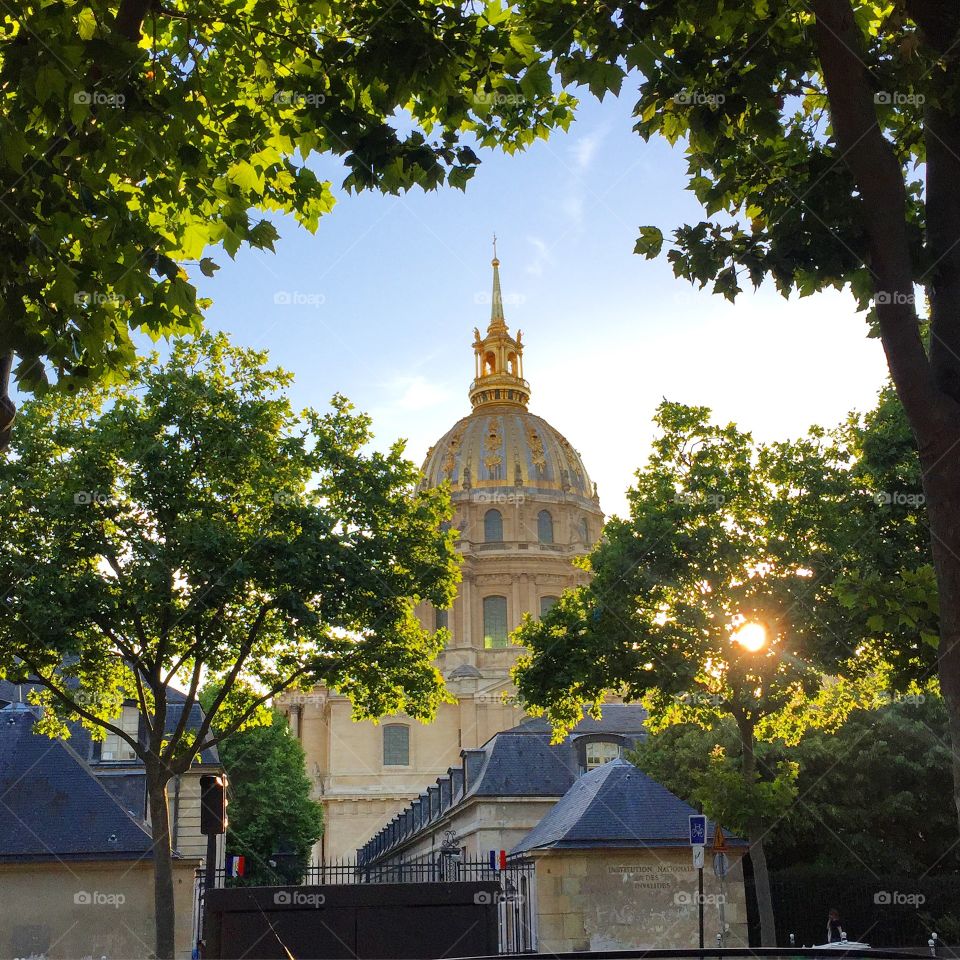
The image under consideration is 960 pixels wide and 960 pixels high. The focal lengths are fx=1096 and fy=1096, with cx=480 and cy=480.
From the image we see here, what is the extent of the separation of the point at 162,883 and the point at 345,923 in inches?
533

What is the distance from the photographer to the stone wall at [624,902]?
19141mm

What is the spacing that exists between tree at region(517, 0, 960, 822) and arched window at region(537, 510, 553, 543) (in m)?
95.4

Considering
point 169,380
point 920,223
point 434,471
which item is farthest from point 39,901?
point 434,471

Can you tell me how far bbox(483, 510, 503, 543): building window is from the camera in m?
105

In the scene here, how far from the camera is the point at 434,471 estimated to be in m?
114

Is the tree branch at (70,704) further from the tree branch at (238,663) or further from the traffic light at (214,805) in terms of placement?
the traffic light at (214,805)

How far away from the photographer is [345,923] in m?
8.55

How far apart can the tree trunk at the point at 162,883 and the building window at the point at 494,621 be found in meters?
75.3

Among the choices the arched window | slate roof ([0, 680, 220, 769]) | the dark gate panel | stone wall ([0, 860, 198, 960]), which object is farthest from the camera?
the arched window

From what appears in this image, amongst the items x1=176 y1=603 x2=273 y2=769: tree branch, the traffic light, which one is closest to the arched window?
x1=176 y1=603 x2=273 y2=769: tree branch

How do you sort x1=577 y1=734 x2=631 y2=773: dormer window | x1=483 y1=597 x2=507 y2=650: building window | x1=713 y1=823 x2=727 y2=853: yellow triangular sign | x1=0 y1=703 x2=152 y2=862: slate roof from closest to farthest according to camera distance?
x1=713 y1=823 x2=727 y2=853: yellow triangular sign
x1=0 y1=703 x2=152 y2=862: slate roof
x1=577 y1=734 x2=631 y2=773: dormer window
x1=483 y1=597 x2=507 y2=650: building window

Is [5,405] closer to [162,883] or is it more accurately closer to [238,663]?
[162,883]

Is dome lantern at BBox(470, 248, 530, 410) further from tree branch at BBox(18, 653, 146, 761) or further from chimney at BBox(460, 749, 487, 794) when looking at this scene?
tree branch at BBox(18, 653, 146, 761)

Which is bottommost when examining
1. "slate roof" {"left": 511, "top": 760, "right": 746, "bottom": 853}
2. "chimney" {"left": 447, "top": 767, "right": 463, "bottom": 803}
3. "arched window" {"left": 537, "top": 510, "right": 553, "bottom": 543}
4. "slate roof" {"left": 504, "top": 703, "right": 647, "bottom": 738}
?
"slate roof" {"left": 511, "top": 760, "right": 746, "bottom": 853}
